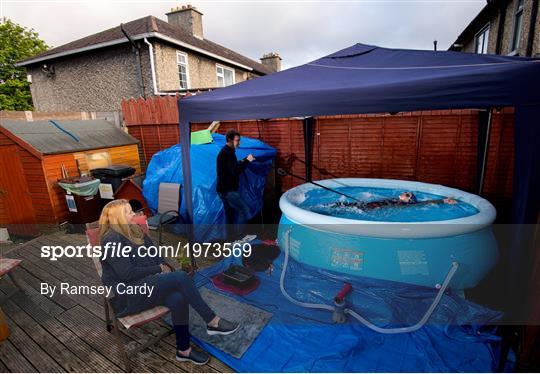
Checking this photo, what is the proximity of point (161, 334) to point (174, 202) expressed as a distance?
109 inches

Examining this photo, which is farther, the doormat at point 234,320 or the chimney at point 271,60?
the chimney at point 271,60

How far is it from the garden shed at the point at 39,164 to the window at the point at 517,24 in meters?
11.3

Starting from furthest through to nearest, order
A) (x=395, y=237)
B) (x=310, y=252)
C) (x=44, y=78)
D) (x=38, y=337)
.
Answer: (x=44, y=78) → (x=310, y=252) → (x=395, y=237) → (x=38, y=337)

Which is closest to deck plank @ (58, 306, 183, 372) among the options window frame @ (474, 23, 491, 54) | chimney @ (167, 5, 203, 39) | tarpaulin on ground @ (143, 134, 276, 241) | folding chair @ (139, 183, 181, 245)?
tarpaulin on ground @ (143, 134, 276, 241)

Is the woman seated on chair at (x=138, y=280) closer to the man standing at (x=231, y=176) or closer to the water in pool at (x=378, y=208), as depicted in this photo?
the man standing at (x=231, y=176)

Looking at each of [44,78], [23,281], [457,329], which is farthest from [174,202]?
[44,78]

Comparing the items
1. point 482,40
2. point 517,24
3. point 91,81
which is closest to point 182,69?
point 91,81

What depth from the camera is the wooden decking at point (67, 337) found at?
8.32ft

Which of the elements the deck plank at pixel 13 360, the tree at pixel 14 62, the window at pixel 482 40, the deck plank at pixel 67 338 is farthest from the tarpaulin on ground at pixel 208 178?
the tree at pixel 14 62

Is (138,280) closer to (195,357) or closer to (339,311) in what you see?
(195,357)

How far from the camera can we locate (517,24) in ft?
25.9

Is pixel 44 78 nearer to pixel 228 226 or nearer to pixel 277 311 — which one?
pixel 228 226

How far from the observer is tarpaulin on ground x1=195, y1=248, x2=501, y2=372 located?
2406 mm

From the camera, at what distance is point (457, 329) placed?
2.65 m
